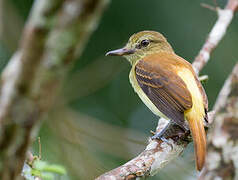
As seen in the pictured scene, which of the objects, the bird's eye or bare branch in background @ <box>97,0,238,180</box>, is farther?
the bird's eye

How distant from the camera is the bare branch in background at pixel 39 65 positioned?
1.47m

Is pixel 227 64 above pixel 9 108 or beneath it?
beneath

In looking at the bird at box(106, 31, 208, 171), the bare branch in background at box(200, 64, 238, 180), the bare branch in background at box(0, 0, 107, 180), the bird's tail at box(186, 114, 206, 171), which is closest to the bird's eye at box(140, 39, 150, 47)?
the bird at box(106, 31, 208, 171)

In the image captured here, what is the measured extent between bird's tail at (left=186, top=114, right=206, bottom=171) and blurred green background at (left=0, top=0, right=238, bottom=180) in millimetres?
1454

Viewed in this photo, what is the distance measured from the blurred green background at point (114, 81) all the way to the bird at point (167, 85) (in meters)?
0.86

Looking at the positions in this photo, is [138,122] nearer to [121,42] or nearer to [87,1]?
[121,42]

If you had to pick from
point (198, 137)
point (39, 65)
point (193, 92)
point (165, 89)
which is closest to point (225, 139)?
point (39, 65)

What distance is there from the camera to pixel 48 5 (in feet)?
4.79

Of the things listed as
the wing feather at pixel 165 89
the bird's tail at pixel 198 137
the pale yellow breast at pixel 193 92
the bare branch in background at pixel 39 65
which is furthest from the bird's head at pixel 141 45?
the bare branch in background at pixel 39 65

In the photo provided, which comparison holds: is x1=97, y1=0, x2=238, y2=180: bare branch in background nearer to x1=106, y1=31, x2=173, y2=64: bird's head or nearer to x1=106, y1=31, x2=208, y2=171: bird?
x1=106, y1=31, x2=208, y2=171: bird

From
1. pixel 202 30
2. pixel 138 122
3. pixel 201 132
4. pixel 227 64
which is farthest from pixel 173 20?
pixel 201 132

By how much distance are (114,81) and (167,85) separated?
2.99 meters

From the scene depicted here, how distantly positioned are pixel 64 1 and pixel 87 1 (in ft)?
0.28

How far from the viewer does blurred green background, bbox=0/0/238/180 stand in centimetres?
552
